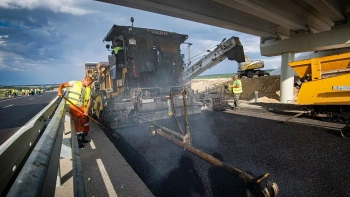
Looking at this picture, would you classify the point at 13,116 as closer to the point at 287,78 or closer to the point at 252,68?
the point at 287,78

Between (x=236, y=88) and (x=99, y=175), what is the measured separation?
331 inches

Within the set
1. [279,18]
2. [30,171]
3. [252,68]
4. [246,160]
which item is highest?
[279,18]

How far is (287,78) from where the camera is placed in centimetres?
1230

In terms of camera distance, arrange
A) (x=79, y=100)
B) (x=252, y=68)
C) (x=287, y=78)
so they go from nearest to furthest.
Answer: (x=79, y=100) < (x=287, y=78) < (x=252, y=68)

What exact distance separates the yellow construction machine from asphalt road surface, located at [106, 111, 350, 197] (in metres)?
1.16

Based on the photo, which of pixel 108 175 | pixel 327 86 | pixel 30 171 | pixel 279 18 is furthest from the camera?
pixel 279 18

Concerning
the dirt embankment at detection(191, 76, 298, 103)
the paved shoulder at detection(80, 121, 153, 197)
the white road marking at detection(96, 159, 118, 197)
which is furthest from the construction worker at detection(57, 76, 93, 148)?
the dirt embankment at detection(191, 76, 298, 103)

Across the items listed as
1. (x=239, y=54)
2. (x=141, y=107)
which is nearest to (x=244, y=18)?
(x=239, y=54)

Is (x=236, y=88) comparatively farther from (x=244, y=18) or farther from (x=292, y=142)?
(x=292, y=142)

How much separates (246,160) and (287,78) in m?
10.8

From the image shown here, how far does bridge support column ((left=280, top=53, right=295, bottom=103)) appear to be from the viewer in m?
12.2

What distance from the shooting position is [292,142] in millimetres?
4559

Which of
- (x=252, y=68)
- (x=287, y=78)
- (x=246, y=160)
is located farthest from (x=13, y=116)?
(x=252, y=68)

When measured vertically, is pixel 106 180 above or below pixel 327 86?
below
